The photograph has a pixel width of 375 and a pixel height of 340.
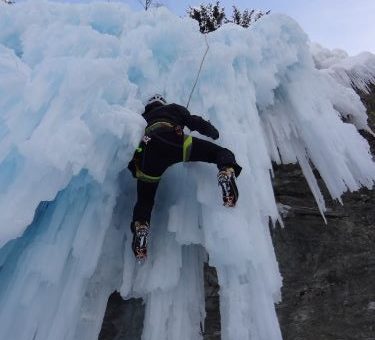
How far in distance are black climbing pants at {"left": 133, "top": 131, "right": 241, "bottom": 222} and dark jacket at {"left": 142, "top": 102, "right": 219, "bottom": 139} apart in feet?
0.41

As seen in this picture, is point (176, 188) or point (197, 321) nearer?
point (197, 321)

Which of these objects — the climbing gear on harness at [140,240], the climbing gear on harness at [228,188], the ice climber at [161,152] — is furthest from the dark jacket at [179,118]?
the climbing gear on harness at [140,240]

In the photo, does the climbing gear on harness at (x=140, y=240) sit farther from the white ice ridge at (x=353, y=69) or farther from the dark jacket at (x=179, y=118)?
the white ice ridge at (x=353, y=69)

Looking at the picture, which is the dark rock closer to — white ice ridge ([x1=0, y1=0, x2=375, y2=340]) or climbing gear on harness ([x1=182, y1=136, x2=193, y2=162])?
white ice ridge ([x1=0, y1=0, x2=375, y2=340])

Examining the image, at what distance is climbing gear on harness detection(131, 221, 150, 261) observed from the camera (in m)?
4.40

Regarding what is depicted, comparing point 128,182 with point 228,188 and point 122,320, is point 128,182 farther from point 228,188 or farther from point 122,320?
point 122,320

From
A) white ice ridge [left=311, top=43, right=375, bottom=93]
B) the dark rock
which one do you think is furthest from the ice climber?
white ice ridge [left=311, top=43, right=375, bottom=93]

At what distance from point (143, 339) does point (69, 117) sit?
2.28 m

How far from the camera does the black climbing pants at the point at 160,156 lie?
181 inches

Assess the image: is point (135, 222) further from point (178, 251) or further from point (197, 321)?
point (197, 321)

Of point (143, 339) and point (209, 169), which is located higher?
A: point (209, 169)

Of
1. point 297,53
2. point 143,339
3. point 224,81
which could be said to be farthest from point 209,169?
point 297,53

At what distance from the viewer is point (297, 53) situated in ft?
21.5

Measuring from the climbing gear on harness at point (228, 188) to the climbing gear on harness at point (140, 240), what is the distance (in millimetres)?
865
